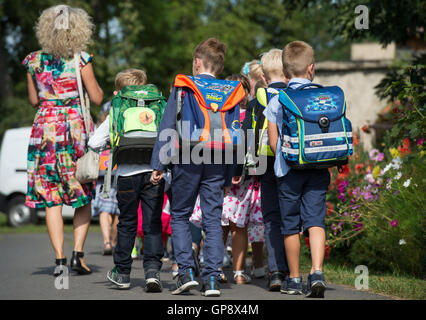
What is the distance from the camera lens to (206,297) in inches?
220

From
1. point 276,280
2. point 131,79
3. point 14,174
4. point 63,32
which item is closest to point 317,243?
point 276,280

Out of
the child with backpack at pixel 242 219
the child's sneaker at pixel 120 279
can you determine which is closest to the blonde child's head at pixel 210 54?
the child with backpack at pixel 242 219

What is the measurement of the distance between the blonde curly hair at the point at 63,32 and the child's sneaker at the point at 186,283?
2.58 m

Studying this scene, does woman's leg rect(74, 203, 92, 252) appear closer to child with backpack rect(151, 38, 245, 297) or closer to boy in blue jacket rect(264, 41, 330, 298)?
child with backpack rect(151, 38, 245, 297)

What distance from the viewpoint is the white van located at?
16.3 m

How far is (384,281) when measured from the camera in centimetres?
625

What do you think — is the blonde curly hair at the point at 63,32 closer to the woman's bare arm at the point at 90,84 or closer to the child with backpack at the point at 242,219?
the woman's bare arm at the point at 90,84

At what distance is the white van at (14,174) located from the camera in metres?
16.3

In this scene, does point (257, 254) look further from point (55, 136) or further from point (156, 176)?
point (55, 136)

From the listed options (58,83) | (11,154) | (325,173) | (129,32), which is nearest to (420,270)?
(325,173)

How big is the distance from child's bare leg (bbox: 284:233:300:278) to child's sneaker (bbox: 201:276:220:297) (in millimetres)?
600

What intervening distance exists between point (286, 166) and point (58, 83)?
255 centimetres

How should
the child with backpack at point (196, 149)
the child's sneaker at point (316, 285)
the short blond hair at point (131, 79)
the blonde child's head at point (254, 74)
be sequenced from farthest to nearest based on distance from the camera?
1. the blonde child's head at point (254, 74)
2. the short blond hair at point (131, 79)
3. the child with backpack at point (196, 149)
4. the child's sneaker at point (316, 285)

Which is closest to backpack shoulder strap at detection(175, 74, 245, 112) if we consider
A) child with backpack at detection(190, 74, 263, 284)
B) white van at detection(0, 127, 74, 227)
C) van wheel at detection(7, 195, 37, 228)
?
child with backpack at detection(190, 74, 263, 284)
